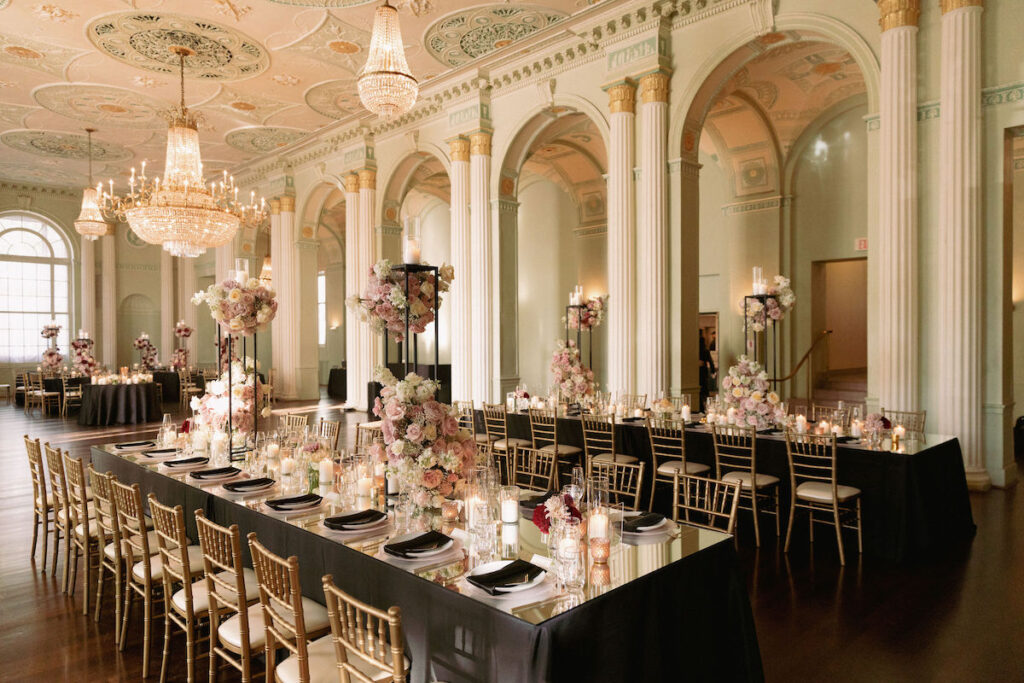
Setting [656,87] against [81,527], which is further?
[656,87]

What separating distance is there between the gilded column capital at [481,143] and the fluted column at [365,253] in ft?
11.7

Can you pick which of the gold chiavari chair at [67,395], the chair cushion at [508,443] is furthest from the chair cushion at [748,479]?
the gold chiavari chair at [67,395]

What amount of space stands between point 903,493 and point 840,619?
4.89ft

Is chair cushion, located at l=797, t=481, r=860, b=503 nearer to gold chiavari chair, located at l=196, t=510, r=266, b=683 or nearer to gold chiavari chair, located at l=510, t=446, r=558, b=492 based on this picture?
gold chiavari chair, located at l=510, t=446, r=558, b=492

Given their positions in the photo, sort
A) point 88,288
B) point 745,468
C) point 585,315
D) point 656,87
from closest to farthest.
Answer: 1. point 745,468
2. point 656,87
3. point 585,315
4. point 88,288

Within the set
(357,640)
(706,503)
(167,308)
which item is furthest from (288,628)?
(167,308)

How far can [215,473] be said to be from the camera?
14.5 ft

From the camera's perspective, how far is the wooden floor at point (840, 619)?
11.1ft

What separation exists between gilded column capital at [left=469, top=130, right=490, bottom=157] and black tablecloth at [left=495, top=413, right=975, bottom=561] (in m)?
7.63

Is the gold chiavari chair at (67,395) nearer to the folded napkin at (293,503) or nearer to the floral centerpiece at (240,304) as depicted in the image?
the floral centerpiece at (240,304)

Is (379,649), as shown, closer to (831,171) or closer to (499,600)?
(499,600)

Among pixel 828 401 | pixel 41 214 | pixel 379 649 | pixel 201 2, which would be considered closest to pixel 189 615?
pixel 379 649

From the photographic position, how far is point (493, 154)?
1168 cm

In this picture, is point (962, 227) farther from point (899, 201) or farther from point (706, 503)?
point (706, 503)
